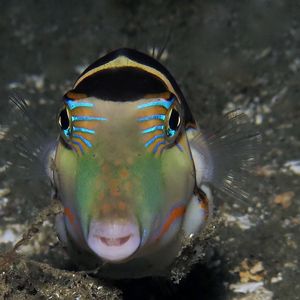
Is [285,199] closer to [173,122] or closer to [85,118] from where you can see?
[173,122]

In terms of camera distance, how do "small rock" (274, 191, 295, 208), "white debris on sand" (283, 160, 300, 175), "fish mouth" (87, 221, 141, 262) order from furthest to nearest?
"white debris on sand" (283, 160, 300, 175) → "small rock" (274, 191, 295, 208) → "fish mouth" (87, 221, 141, 262)

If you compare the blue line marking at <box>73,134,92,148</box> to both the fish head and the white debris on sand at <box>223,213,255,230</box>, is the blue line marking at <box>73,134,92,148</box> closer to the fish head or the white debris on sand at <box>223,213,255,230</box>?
the fish head

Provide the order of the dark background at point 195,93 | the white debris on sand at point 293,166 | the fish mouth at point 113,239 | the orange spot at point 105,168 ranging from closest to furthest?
1. the fish mouth at point 113,239
2. the orange spot at point 105,168
3. the dark background at point 195,93
4. the white debris on sand at point 293,166

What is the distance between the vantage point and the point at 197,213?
8.49ft

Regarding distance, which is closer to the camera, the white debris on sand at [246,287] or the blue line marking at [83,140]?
the blue line marking at [83,140]

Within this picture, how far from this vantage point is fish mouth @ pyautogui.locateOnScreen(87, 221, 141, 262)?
6.31 ft

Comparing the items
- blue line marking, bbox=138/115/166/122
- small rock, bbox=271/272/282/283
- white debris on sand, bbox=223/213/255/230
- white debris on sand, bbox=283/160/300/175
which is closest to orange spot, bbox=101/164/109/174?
blue line marking, bbox=138/115/166/122

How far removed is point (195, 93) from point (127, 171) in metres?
3.25

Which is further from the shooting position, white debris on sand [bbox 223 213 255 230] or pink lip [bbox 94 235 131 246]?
white debris on sand [bbox 223 213 255 230]

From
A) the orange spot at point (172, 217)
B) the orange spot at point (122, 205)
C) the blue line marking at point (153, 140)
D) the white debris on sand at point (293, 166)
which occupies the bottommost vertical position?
the orange spot at point (172, 217)

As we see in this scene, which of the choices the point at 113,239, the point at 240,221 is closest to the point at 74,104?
the point at 113,239

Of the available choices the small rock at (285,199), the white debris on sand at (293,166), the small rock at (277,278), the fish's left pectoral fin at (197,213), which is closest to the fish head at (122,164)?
the fish's left pectoral fin at (197,213)

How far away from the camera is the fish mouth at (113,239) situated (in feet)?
6.31

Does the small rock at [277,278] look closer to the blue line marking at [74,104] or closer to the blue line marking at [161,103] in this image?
the blue line marking at [161,103]
